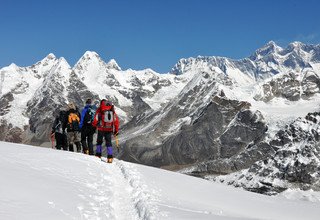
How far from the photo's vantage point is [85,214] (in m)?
15.3

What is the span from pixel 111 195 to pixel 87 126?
46.9 feet

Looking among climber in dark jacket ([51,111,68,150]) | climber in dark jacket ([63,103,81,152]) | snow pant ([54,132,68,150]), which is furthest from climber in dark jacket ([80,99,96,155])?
snow pant ([54,132,68,150])

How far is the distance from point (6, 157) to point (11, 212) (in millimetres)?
8198

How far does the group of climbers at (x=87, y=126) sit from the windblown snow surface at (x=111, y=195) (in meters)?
2.35

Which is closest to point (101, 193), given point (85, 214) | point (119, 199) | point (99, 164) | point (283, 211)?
point (119, 199)

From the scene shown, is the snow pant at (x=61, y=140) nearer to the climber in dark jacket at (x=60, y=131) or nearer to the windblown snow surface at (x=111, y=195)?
the climber in dark jacket at (x=60, y=131)

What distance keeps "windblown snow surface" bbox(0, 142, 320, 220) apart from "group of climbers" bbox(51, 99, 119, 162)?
2351mm

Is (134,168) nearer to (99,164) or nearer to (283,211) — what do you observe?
(99,164)

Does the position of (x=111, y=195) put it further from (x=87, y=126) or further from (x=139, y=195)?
(x=87, y=126)

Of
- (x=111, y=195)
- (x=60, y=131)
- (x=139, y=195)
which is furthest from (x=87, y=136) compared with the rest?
(x=111, y=195)

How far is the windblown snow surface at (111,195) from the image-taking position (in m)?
15.0

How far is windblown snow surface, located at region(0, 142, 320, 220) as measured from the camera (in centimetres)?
1498

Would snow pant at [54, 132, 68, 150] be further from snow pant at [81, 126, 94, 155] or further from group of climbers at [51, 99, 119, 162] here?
snow pant at [81, 126, 94, 155]

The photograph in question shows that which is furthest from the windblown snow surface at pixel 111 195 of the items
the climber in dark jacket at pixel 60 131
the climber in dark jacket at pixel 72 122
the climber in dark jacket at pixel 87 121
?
Answer: the climber in dark jacket at pixel 60 131
